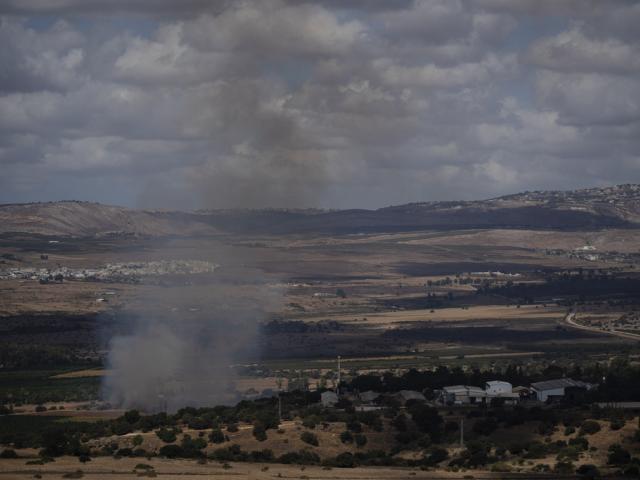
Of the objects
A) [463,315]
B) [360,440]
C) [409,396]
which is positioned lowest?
[463,315]

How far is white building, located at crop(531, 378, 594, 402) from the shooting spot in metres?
85.1

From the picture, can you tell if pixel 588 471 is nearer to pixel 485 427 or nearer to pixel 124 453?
pixel 485 427

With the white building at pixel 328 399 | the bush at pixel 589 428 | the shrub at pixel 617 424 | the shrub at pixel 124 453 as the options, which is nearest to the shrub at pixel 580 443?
the bush at pixel 589 428

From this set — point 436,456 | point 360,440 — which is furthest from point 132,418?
point 436,456

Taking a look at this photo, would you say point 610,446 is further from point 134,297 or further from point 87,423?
point 134,297

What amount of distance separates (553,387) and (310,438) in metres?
22.7

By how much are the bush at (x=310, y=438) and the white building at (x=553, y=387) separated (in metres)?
21.0

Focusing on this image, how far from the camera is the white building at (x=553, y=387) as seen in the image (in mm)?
85062

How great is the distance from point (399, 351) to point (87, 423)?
5803 cm

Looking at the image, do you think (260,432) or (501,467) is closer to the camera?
(501,467)

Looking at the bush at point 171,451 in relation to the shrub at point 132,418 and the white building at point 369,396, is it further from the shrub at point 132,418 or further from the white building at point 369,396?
the white building at point 369,396

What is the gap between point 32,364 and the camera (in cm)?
12712

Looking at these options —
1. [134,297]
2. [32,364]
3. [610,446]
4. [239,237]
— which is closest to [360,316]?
[239,237]

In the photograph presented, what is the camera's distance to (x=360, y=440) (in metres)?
69.9
